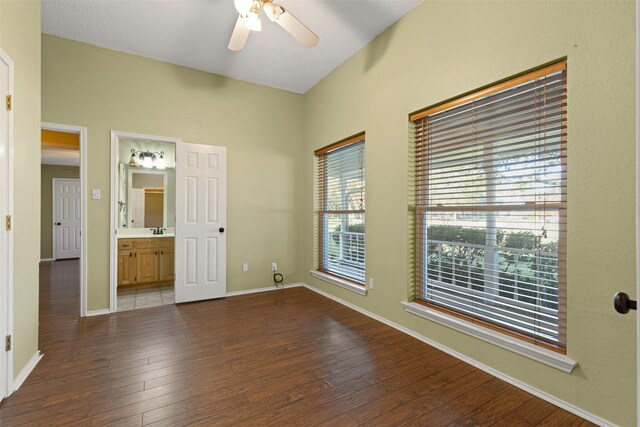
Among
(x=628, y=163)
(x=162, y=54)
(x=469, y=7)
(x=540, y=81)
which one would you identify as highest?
(x=162, y=54)

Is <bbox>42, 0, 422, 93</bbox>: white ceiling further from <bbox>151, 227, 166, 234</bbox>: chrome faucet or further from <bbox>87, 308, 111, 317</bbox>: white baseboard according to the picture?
<bbox>87, 308, 111, 317</bbox>: white baseboard

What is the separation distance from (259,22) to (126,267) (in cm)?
403

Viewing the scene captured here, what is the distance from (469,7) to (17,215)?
3.52 metres

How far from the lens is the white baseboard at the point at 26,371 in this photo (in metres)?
1.87

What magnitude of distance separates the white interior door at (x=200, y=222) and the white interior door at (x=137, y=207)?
2.02 m

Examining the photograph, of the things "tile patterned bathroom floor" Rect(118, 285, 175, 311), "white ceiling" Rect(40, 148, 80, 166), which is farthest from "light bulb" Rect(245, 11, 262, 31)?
"white ceiling" Rect(40, 148, 80, 166)

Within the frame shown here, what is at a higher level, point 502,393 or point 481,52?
point 481,52

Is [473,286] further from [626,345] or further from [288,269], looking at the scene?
[288,269]

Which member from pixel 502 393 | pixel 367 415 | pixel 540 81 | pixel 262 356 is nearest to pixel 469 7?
pixel 540 81

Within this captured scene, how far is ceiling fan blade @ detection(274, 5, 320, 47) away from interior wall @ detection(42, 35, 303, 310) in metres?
1.90

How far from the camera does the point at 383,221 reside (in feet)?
9.91

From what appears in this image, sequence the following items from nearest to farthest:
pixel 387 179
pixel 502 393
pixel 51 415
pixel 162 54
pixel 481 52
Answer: pixel 51 415, pixel 502 393, pixel 481 52, pixel 387 179, pixel 162 54

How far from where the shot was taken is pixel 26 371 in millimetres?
2006

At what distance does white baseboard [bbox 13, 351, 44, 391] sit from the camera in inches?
73.5
